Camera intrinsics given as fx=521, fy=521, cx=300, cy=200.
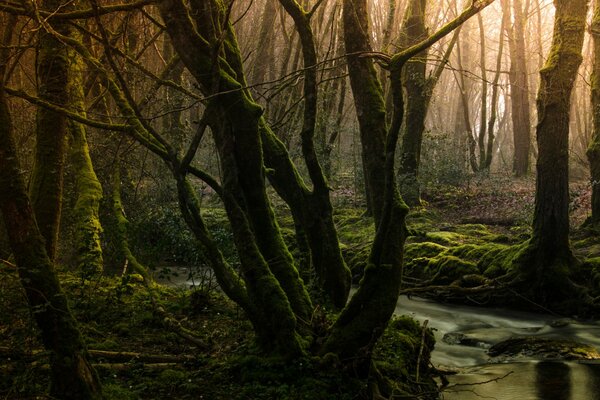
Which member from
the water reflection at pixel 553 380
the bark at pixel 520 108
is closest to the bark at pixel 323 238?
the water reflection at pixel 553 380

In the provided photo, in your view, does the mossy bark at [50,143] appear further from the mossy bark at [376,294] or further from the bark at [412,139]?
the bark at [412,139]

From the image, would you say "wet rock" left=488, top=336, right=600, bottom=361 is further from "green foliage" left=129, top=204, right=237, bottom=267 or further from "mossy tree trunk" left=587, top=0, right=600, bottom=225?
"mossy tree trunk" left=587, top=0, right=600, bottom=225

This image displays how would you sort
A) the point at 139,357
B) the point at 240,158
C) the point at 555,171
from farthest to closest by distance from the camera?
1. the point at 555,171
2. the point at 139,357
3. the point at 240,158

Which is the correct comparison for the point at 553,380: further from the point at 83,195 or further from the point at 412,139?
the point at 412,139

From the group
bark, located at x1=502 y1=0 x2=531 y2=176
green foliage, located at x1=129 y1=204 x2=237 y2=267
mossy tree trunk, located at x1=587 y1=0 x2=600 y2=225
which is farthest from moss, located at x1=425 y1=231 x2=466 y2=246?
bark, located at x1=502 y1=0 x2=531 y2=176

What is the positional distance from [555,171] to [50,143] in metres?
8.87

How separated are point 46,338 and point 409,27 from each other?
15.1 metres

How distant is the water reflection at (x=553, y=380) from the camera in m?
6.20

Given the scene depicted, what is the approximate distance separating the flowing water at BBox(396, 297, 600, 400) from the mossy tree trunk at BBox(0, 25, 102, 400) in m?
3.41

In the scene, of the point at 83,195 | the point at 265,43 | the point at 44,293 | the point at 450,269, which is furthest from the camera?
the point at 265,43

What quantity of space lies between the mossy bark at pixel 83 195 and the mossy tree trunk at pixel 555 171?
25.6 ft

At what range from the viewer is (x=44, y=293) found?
3527mm

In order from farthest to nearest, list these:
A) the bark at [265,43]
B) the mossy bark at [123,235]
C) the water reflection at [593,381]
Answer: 1. the bark at [265,43]
2. the mossy bark at [123,235]
3. the water reflection at [593,381]

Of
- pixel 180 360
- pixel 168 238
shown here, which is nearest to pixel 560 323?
pixel 180 360
